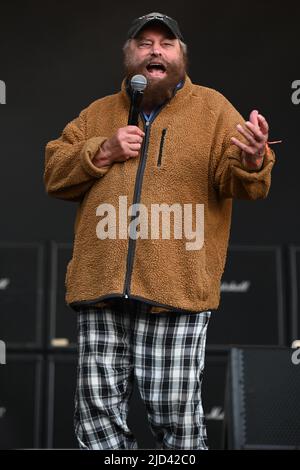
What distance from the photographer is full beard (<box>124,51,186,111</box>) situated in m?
2.58

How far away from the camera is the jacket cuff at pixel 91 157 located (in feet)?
8.24

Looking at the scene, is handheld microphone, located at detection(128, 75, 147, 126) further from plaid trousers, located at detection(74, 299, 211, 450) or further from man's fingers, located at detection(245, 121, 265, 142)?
plaid trousers, located at detection(74, 299, 211, 450)

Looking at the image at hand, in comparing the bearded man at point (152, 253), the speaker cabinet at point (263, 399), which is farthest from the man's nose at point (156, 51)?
the speaker cabinet at point (263, 399)

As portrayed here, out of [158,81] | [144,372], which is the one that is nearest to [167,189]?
[158,81]

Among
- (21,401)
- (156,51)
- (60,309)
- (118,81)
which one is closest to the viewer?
(156,51)

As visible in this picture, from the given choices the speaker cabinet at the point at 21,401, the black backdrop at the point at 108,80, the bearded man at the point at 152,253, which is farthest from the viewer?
the black backdrop at the point at 108,80

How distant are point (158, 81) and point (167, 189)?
0.94 feet

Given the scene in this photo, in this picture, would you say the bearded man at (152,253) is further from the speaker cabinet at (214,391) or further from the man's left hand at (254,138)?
the speaker cabinet at (214,391)

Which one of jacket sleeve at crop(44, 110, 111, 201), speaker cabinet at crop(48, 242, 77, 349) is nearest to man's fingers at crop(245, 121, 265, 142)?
jacket sleeve at crop(44, 110, 111, 201)

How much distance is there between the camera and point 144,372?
2502mm

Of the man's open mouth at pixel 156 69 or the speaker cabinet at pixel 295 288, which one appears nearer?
the man's open mouth at pixel 156 69

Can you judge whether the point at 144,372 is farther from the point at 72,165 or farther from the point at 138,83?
the point at 138,83

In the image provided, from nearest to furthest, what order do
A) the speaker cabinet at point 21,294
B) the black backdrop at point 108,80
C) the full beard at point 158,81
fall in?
the full beard at point 158,81
the speaker cabinet at point 21,294
the black backdrop at point 108,80

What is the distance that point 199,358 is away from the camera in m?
2.54
